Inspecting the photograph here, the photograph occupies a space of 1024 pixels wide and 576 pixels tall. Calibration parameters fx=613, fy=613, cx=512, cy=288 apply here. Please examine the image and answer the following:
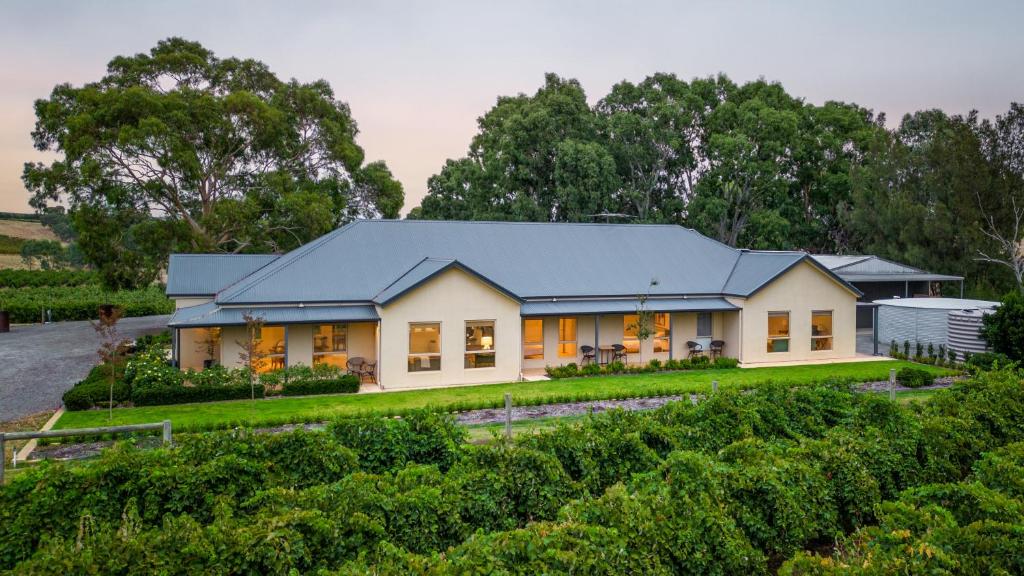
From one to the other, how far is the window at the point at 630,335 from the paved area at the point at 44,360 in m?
19.6

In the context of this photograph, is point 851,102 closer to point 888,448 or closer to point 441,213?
point 441,213

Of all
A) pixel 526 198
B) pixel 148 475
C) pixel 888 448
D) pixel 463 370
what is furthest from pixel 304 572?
pixel 526 198

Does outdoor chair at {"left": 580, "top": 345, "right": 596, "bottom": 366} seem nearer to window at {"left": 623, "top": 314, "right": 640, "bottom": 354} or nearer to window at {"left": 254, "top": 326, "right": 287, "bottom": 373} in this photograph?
window at {"left": 623, "top": 314, "right": 640, "bottom": 354}

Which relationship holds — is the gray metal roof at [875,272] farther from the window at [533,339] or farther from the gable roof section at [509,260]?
the window at [533,339]

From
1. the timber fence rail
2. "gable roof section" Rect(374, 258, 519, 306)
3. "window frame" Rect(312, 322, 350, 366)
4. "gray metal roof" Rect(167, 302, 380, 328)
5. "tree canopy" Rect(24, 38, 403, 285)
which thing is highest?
"tree canopy" Rect(24, 38, 403, 285)

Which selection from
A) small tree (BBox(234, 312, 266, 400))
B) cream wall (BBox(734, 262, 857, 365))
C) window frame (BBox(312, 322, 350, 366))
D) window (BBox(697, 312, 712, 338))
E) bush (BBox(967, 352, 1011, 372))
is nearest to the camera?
small tree (BBox(234, 312, 266, 400))

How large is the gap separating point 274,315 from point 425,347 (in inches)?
204

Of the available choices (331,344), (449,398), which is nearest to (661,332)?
(449,398)

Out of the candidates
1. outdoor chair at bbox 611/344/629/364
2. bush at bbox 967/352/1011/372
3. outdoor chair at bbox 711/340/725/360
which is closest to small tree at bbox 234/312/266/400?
outdoor chair at bbox 611/344/629/364

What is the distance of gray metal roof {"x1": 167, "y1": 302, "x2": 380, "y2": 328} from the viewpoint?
64.5 feet

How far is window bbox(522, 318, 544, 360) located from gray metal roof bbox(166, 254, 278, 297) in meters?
11.8

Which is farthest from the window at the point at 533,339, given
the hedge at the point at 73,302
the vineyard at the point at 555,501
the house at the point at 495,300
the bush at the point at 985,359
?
the hedge at the point at 73,302

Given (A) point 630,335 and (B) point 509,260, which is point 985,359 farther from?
(B) point 509,260

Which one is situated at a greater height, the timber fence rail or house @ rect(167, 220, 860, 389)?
house @ rect(167, 220, 860, 389)
